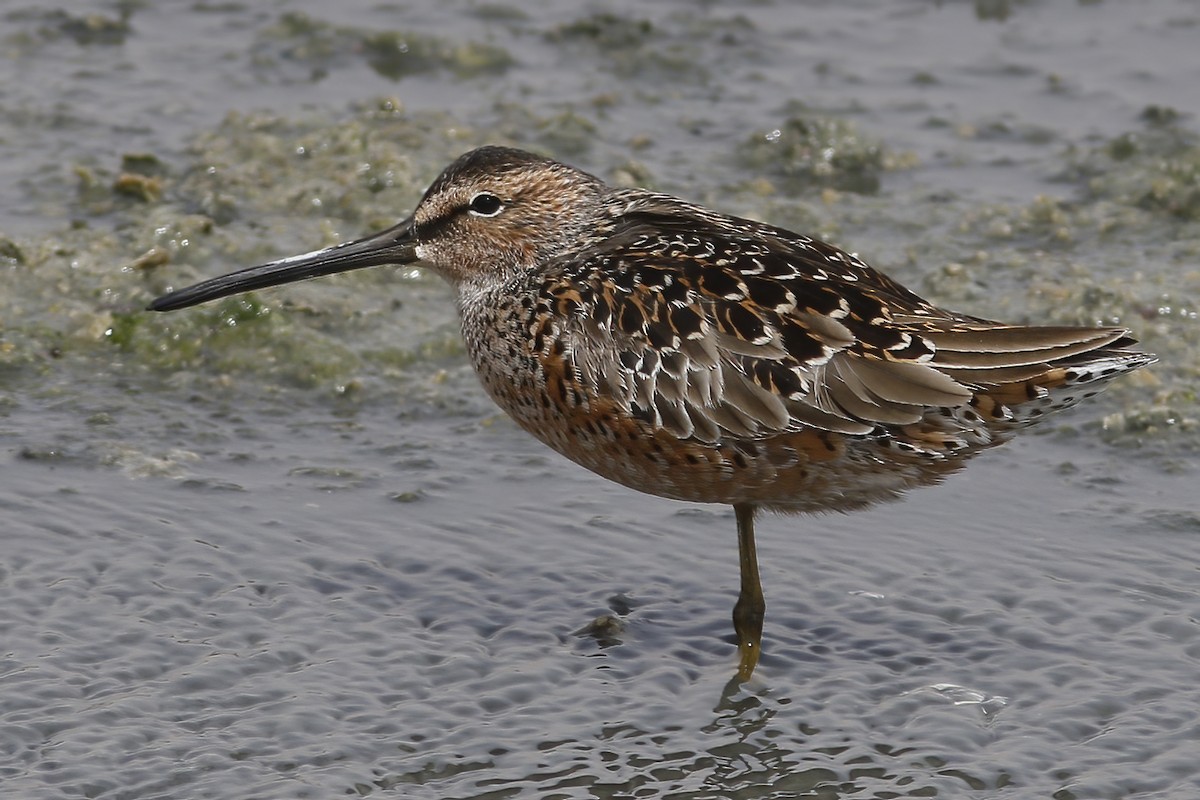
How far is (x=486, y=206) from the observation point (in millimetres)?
5531

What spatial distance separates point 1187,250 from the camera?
294 inches

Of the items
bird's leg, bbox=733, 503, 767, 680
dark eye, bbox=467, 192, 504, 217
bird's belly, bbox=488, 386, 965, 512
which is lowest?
bird's leg, bbox=733, 503, 767, 680

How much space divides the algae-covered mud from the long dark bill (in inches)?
25.2

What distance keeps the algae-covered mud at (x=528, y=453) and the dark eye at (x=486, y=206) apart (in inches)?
38.9

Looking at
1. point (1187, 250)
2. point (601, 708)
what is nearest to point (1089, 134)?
point (1187, 250)

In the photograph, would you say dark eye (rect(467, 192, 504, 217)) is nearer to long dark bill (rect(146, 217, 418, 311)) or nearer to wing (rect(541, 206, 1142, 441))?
long dark bill (rect(146, 217, 418, 311))

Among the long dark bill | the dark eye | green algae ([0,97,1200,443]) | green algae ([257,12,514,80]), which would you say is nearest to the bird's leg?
the dark eye

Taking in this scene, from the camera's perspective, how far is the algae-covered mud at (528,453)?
4.68 m

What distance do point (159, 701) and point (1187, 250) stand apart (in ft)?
15.5

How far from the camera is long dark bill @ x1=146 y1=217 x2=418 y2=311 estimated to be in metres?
5.62

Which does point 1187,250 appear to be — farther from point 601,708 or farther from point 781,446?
point 601,708

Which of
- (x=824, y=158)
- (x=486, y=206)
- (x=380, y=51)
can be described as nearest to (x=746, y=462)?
(x=486, y=206)

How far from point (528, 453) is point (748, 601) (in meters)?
1.34

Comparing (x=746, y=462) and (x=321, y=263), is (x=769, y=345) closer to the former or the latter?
(x=746, y=462)
